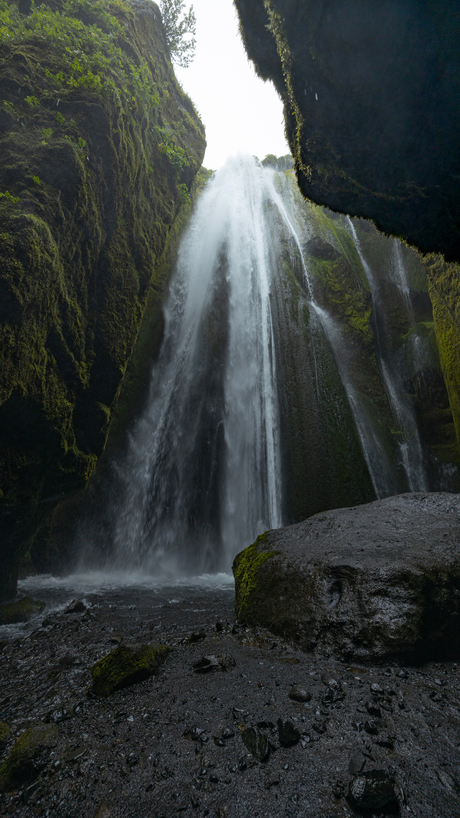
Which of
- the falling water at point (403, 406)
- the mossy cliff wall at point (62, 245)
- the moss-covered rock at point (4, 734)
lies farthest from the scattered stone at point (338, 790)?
the falling water at point (403, 406)

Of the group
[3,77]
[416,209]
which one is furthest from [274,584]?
[3,77]

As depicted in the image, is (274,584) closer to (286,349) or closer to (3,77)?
(3,77)

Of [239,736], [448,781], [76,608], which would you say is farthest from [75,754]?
[76,608]

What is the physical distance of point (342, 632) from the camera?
10.2ft

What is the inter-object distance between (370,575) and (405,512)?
76.2 inches

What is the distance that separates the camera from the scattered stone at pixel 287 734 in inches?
76.0

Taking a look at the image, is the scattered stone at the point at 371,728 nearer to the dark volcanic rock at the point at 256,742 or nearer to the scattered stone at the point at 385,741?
the scattered stone at the point at 385,741

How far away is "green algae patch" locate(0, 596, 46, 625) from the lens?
465cm

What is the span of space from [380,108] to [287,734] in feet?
17.5

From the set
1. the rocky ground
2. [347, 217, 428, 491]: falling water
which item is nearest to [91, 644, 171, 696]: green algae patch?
the rocky ground

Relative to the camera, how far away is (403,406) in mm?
13242

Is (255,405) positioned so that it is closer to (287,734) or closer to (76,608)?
(76,608)

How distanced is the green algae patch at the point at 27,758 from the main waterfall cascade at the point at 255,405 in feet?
24.1

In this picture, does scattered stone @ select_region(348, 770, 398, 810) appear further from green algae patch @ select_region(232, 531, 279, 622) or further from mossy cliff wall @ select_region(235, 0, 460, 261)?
mossy cliff wall @ select_region(235, 0, 460, 261)
